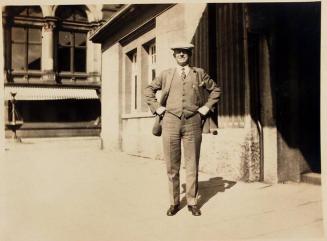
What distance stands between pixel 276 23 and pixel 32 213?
4.01 meters

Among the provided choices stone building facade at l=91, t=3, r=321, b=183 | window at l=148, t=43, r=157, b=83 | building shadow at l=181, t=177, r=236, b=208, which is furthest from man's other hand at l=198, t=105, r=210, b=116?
window at l=148, t=43, r=157, b=83

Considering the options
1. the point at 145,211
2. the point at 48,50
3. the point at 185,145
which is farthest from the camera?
the point at 48,50

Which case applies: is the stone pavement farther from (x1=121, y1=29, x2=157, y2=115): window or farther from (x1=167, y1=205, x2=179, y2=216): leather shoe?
(x1=121, y1=29, x2=157, y2=115): window

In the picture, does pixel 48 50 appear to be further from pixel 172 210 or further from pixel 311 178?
pixel 172 210

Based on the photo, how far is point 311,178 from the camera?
5309 millimetres

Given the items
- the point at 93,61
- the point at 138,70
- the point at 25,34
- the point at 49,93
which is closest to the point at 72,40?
the point at 93,61

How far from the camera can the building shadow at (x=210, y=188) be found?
455cm

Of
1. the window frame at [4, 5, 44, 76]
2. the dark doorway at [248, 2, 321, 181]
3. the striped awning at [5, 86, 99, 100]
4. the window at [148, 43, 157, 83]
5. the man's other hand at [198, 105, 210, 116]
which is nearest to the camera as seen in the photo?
the man's other hand at [198, 105, 210, 116]

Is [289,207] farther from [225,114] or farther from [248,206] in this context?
[225,114]

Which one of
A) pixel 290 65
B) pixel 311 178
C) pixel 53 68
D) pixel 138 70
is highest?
pixel 53 68

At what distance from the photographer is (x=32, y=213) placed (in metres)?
4.24

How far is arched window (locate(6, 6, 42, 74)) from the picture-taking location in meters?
21.8

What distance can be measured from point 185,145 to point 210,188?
4.83ft

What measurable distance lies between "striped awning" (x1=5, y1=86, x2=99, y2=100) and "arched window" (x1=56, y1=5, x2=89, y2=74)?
1.54 metres
